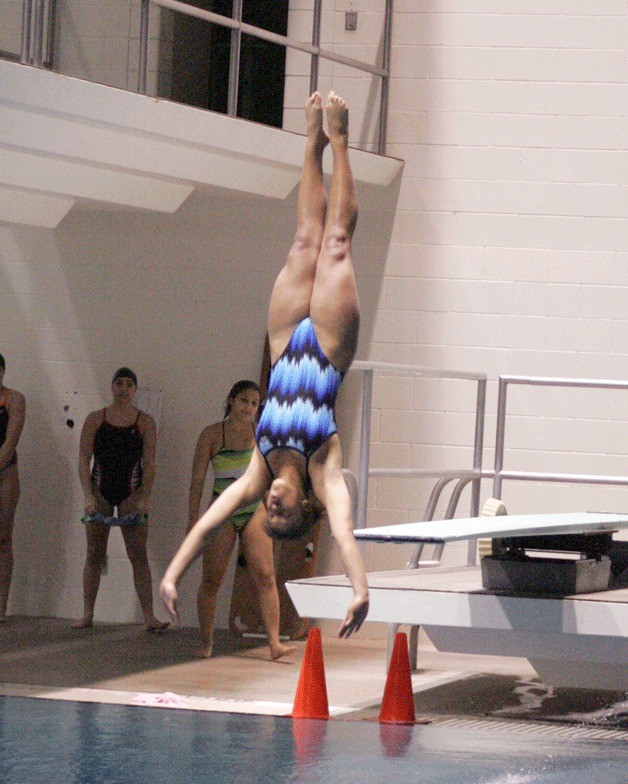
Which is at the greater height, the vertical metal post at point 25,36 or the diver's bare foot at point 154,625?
the vertical metal post at point 25,36

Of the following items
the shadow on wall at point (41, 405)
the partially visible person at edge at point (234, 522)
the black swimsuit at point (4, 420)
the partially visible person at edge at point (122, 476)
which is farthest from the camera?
the shadow on wall at point (41, 405)

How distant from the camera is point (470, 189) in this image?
8.73 m

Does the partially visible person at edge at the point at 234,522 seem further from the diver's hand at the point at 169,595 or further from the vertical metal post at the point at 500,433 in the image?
the diver's hand at the point at 169,595

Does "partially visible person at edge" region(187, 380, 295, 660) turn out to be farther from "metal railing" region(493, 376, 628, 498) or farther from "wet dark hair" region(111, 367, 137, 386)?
"metal railing" region(493, 376, 628, 498)

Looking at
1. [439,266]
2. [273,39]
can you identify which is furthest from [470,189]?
[273,39]

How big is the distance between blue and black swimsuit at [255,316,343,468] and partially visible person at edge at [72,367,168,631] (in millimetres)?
3984

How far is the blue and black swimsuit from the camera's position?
4742 mm

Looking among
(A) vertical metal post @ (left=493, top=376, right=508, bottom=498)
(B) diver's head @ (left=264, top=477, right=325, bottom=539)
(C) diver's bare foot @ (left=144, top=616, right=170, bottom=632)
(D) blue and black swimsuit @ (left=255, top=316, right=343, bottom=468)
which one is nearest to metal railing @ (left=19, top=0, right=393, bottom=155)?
(A) vertical metal post @ (left=493, top=376, right=508, bottom=498)

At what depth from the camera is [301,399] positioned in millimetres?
4789

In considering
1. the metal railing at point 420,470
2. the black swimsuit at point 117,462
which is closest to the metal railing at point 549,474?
the metal railing at point 420,470

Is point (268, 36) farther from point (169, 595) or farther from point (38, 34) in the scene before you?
point (169, 595)

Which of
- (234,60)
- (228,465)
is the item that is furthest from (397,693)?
(234,60)

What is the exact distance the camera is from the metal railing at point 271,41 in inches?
266

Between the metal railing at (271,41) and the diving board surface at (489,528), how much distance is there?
106 inches
